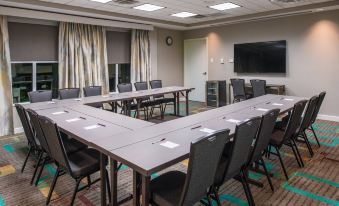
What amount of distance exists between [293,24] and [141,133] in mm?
5494

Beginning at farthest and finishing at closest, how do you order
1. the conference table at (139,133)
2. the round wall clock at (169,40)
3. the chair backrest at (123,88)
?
1. the round wall clock at (169,40)
2. the chair backrest at (123,88)
3. the conference table at (139,133)

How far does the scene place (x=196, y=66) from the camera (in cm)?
870

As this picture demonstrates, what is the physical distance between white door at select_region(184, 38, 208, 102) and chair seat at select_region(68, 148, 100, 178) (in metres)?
6.26

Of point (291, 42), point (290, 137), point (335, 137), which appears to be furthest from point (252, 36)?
point (290, 137)

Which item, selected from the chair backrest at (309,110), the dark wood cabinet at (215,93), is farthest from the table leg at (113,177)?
the dark wood cabinet at (215,93)

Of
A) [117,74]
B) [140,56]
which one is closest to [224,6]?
[140,56]

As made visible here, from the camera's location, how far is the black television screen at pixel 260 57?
6.54 m

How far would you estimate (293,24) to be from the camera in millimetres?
6305

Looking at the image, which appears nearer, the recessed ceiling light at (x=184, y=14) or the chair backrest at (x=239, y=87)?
the recessed ceiling light at (x=184, y=14)

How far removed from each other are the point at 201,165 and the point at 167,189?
414 mm

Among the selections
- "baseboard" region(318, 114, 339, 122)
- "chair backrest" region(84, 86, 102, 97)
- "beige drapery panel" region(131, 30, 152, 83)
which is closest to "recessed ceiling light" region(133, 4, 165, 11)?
"beige drapery panel" region(131, 30, 152, 83)

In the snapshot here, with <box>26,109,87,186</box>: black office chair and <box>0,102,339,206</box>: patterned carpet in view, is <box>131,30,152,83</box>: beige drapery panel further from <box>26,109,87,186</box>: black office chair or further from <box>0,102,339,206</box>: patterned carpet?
<box>26,109,87,186</box>: black office chair

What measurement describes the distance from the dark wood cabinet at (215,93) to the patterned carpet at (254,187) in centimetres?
375

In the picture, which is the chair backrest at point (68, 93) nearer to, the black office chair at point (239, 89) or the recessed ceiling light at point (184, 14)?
the recessed ceiling light at point (184, 14)
